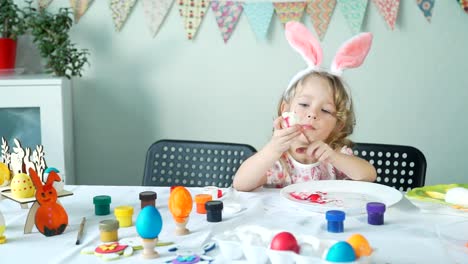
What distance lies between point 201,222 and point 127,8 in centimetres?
154

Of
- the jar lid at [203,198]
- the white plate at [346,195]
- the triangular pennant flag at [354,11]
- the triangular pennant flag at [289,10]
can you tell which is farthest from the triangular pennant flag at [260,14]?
the jar lid at [203,198]

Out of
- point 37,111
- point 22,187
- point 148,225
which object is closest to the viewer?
point 148,225

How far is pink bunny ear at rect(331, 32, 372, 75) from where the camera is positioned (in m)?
1.43

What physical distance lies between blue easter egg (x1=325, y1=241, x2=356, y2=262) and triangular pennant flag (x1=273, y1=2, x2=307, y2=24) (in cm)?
175

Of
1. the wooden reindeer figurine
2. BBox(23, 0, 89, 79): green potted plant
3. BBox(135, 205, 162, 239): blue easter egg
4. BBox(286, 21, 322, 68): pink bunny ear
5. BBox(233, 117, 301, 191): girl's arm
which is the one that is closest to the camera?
BBox(135, 205, 162, 239): blue easter egg

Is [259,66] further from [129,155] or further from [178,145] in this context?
[178,145]

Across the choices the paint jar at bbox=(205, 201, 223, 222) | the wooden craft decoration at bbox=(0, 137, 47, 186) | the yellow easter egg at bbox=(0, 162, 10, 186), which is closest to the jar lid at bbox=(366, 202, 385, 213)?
the paint jar at bbox=(205, 201, 223, 222)

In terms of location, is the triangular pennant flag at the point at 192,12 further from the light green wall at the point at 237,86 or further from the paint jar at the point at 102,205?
the paint jar at the point at 102,205

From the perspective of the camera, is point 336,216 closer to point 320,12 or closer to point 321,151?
point 321,151

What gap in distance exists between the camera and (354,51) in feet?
4.74

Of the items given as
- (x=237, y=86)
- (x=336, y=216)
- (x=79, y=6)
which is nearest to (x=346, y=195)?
(x=336, y=216)

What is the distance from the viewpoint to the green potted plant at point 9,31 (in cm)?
226

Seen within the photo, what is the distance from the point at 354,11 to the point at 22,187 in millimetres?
1653

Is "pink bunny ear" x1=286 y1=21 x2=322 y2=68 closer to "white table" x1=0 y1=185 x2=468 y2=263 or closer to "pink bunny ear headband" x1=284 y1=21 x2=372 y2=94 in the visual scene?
"pink bunny ear headband" x1=284 y1=21 x2=372 y2=94
